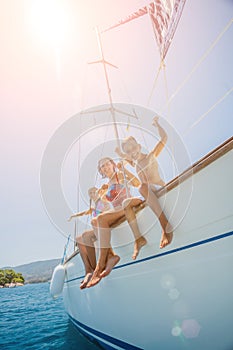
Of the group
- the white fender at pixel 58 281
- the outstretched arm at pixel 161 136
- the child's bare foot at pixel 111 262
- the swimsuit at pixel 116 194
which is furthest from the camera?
the white fender at pixel 58 281

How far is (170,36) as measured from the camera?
10.2ft

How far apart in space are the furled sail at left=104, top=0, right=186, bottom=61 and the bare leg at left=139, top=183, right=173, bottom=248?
213 cm

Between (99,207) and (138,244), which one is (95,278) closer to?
(138,244)

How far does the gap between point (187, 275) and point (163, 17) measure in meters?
3.32

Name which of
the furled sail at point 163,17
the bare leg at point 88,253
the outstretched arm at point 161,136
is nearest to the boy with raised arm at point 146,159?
the outstretched arm at point 161,136

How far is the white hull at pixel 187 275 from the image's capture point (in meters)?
1.69

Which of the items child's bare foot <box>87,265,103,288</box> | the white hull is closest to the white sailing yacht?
the white hull

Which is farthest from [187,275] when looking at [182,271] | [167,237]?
[167,237]

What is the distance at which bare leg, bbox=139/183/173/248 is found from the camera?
6.61 feet

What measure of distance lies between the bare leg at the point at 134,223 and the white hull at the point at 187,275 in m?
0.06

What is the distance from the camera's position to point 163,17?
3.23m

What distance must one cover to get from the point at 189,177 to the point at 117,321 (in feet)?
6.83

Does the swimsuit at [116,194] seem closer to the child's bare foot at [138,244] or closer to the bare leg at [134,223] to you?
the bare leg at [134,223]

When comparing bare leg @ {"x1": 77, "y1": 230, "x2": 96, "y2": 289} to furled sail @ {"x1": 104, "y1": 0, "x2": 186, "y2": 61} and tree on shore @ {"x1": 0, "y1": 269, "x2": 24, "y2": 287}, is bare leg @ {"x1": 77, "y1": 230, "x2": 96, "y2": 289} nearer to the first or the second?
furled sail @ {"x1": 104, "y1": 0, "x2": 186, "y2": 61}
